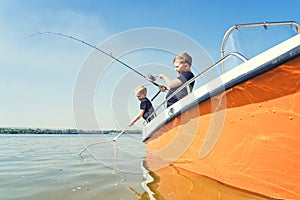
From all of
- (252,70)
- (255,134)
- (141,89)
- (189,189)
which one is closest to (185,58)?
(141,89)

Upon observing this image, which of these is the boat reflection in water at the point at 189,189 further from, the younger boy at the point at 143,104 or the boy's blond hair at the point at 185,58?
the younger boy at the point at 143,104

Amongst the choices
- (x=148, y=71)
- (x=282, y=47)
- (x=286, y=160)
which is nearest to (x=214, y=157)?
(x=286, y=160)

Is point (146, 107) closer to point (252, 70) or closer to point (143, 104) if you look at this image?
point (143, 104)

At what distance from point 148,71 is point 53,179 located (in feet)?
11.4

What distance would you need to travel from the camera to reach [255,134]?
7.91 feet

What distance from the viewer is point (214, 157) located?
3.03 meters

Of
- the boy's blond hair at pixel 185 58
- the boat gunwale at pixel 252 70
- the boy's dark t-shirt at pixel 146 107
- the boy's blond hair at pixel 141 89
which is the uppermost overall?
the boy's blond hair at pixel 185 58

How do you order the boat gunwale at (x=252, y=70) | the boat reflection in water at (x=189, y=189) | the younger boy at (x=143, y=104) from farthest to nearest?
the younger boy at (x=143, y=104) → the boat reflection in water at (x=189, y=189) → the boat gunwale at (x=252, y=70)

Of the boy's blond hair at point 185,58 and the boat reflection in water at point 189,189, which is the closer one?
the boat reflection in water at point 189,189

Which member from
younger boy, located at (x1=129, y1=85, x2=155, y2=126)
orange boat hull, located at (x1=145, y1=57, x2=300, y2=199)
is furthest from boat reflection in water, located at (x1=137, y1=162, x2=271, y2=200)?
younger boy, located at (x1=129, y1=85, x2=155, y2=126)

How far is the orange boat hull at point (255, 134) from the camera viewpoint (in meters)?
2.11

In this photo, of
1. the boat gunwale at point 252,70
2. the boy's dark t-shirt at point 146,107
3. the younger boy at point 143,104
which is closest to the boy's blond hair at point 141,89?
the younger boy at point 143,104

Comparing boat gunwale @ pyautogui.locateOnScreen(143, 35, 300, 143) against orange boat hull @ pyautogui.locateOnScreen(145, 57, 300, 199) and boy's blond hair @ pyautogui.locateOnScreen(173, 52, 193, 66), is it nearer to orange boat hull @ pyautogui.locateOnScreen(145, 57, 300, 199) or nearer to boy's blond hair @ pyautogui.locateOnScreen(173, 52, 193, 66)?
orange boat hull @ pyautogui.locateOnScreen(145, 57, 300, 199)

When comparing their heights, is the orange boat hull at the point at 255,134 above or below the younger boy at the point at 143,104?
below
